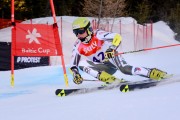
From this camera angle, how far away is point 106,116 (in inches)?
188

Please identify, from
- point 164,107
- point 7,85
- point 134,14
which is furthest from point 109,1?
point 164,107

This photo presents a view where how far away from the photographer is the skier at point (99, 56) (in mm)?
7488

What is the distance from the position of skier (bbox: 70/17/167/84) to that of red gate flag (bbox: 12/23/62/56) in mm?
951

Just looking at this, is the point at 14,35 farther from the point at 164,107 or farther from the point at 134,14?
the point at 134,14

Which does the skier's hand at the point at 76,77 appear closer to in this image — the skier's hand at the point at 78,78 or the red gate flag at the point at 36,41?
the skier's hand at the point at 78,78

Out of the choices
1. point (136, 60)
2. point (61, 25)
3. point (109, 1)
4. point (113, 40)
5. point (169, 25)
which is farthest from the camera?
point (169, 25)

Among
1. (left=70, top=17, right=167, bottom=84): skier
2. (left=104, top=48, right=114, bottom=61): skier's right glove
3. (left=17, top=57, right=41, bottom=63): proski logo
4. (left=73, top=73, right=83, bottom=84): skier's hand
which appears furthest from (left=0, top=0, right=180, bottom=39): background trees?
(left=104, top=48, right=114, bottom=61): skier's right glove

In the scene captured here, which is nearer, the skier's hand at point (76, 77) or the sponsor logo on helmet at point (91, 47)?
the skier's hand at point (76, 77)

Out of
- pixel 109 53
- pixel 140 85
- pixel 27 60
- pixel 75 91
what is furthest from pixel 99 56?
pixel 27 60

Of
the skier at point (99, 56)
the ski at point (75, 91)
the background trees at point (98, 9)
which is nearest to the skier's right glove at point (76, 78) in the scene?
the skier at point (99, 56)

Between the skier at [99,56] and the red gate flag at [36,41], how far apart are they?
95 cm

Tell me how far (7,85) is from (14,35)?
4.16 feet

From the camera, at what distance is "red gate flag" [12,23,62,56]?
882 centimetres

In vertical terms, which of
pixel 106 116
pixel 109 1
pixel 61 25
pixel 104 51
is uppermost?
pixel 109 1
